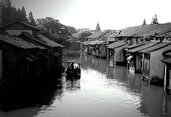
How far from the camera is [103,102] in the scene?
19.5 m

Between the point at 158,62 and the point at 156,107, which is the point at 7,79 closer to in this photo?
the point at 156,107

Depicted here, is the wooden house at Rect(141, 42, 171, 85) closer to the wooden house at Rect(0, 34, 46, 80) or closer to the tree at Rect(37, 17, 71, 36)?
the wooden house at Rect(0, 34, 46, 80)

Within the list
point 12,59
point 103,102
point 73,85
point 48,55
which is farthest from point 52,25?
point 103,102

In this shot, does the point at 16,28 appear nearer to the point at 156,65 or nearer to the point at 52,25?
the point at 156,65

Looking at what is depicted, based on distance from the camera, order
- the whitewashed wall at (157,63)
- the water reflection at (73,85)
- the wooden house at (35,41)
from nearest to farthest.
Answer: the water reflection at (73,85)
the whitewashed wall at (157,63)
the wooden house at (35,41)

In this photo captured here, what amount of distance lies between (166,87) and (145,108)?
5108 mm

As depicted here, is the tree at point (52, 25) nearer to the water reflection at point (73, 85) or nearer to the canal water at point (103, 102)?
the water reflection at point (73, 85)

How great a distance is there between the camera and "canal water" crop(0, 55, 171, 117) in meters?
16.3

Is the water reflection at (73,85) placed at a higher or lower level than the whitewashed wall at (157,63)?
lower

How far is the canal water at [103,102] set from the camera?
1634 centimetres

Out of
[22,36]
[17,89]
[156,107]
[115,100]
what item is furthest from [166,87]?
[22,36]

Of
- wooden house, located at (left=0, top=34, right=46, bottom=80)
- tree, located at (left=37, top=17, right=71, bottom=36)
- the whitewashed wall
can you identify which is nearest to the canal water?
the whitewashed wall

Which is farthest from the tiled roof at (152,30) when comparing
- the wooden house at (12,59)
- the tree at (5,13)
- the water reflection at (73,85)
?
the tree at (5,13)

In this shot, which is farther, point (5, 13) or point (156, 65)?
point (5, 13)
